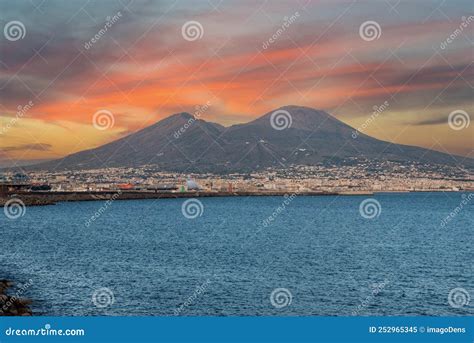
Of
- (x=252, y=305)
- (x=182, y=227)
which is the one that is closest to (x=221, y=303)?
(x=252, y=305)

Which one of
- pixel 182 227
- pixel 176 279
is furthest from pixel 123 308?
pixel 182 227

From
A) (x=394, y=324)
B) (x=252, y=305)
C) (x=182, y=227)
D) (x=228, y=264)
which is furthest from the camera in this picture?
(x=182, y=227)

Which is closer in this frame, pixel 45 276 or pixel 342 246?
pixel 45 276

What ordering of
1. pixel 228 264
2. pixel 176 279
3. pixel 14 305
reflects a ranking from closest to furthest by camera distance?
pixel 14 305 < pixel 176 279 < pixel 228 264

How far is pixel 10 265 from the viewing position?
52.1m

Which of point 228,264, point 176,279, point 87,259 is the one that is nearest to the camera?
point 176,279

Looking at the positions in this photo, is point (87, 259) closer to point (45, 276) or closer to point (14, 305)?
point (45, 276)

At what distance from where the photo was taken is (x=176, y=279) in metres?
43.5

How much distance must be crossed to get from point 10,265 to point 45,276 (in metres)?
8.61

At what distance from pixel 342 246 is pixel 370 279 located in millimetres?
22801

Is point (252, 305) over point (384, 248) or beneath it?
beneath

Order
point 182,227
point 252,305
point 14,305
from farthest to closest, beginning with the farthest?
point 182,227 → point 252,305 → point 14,305

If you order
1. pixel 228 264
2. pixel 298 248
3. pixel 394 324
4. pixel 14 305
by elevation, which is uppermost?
pixel 298 248

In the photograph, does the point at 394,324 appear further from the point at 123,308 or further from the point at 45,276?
the point at 45,276
